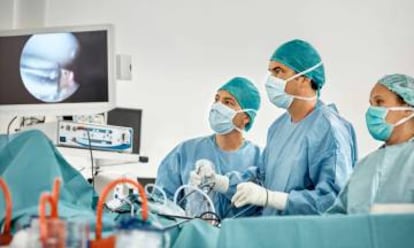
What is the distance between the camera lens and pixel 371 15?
3.26 metres

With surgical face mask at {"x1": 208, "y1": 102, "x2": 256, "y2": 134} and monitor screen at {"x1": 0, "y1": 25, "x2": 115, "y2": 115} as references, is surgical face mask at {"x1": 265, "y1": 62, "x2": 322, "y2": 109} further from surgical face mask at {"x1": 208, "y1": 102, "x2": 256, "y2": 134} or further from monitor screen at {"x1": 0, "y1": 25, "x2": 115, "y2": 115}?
monitor screen at {"x1": 0, "y1": 25, "x2": 115, "y2": 115}

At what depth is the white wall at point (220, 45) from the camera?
3225 millimetres

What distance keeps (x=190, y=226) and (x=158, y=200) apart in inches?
18.6

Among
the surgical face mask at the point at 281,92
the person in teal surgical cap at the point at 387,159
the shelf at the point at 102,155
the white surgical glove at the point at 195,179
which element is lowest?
the white surgical glove at the point at 195,179

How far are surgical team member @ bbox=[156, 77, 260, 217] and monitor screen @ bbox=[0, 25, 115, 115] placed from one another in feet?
1.92

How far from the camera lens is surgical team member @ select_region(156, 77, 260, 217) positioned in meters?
2.50

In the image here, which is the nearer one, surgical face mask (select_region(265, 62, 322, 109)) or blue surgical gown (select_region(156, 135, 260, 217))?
surgical face mask (select_region(265, 62, 322, 109))

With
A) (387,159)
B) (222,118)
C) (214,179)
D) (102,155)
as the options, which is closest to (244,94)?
(222,118)

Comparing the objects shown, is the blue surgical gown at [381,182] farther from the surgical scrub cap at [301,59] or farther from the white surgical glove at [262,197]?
the surgical scrub cap at [301,59]

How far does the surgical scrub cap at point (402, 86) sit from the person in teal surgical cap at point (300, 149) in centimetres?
26

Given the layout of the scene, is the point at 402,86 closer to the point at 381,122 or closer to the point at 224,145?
the point at 381,122

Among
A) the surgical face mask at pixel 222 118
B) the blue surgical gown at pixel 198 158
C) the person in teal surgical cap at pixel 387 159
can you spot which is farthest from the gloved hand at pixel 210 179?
the person in teal surgical cap at pixel 387 159

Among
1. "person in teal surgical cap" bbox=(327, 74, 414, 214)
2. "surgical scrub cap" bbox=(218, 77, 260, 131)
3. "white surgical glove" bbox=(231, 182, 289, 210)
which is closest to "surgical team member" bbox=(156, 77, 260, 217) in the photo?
"surgical scrub cap" bbox=(218, 77, 260, 131)

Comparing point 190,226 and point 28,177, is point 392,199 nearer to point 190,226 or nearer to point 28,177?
point 190,226
